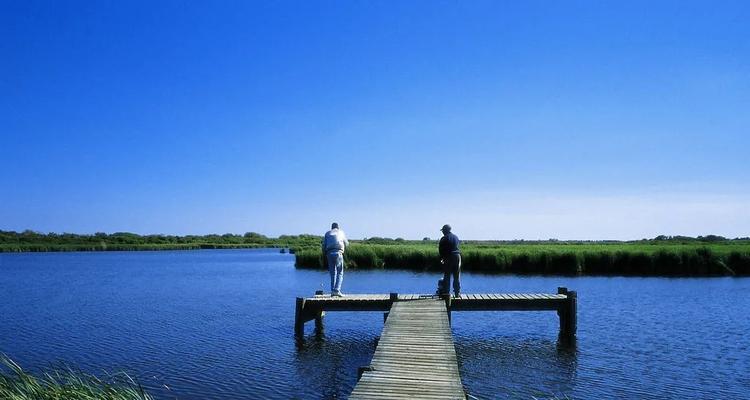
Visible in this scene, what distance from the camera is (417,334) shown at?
12695 mm

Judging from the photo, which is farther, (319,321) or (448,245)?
(319,321)

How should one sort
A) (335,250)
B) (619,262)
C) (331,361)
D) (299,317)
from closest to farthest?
1. (331,361)
2. (299,317)
3. (335,250)
4. (619,262)

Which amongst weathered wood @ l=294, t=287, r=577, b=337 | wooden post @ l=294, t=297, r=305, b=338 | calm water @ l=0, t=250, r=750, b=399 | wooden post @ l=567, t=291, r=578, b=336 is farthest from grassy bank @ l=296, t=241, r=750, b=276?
wooden post @ l=294, t=297, r=305, b=338

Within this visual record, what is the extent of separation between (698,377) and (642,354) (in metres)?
2.25

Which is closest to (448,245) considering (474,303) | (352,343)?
(474,303)

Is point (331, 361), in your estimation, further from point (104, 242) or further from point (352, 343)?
point (104, 242)

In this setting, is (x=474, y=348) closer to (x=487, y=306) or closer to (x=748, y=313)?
(x=487, y=306)

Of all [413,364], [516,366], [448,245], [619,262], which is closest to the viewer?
[413,364]

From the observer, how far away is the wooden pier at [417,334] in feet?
28.2

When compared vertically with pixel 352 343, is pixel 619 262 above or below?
above

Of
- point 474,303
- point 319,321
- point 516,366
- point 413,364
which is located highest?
point 474,303

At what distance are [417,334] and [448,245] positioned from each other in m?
5.12

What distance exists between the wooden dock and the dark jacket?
2613 millimetres

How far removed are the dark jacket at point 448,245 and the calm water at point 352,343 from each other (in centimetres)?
253
